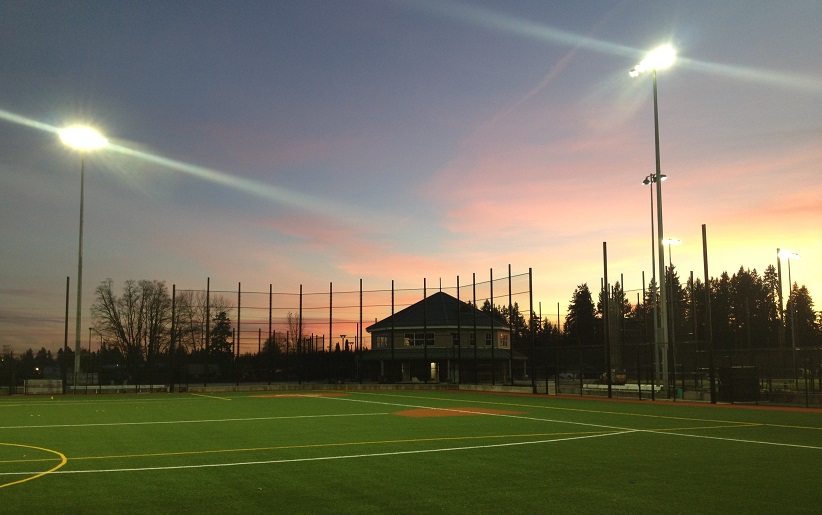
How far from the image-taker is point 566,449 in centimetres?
1342

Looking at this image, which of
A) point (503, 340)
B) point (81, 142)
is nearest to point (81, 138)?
point (81, 142)

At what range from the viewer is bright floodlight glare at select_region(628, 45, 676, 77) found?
2969cm

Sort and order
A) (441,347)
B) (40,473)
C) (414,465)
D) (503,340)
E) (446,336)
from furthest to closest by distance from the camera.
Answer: (503,340) < (446,336) < (441,347) < (414,465) < (40,473)

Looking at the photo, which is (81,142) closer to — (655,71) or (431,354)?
(655,71)

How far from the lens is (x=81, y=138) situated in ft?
121

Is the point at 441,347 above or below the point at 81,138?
below

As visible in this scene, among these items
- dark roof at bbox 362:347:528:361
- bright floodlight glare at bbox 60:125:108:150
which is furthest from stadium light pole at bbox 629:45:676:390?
dark roof at bbox 362:347:528:361

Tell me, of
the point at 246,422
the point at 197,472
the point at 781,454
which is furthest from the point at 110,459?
the point at 781,454

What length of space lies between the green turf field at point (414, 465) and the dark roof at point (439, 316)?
42.4m

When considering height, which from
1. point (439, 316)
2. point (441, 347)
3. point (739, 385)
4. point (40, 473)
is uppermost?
point (439, 316)

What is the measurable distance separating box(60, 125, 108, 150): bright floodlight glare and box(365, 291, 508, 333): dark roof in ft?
102

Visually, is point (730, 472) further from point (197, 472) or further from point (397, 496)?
point (197, 472)

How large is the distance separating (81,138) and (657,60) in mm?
29009

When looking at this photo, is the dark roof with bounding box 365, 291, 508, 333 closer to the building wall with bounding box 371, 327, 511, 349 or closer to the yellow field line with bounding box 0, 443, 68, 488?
the building wall with bounding box 371, 327, 511, 349
